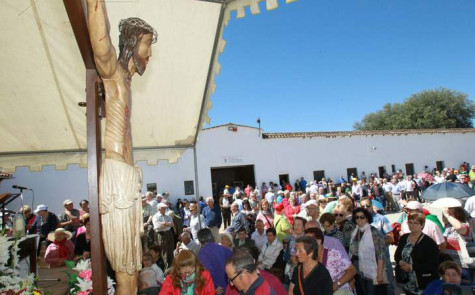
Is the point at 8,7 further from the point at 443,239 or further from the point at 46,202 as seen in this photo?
the point at 46,202

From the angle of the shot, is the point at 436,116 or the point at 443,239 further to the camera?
the point at 436,116

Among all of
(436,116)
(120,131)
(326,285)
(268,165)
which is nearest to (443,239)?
(326,285)

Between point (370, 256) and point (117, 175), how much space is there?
359 centimetres

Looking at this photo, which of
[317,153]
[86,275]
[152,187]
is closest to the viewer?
[86,275]

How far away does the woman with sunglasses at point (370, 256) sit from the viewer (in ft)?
13.3

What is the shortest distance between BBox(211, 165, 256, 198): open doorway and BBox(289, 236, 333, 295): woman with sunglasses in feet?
65.7

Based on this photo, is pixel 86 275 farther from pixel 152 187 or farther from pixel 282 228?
pixel 152 187

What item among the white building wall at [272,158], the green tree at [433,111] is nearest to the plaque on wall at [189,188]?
the white building wall at [272,158]

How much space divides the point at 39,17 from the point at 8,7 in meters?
0.19

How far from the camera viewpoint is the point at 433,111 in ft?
146

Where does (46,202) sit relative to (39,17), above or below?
below

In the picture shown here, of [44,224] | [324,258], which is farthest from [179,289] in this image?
[44,224]

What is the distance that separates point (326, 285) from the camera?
2953 millimetres

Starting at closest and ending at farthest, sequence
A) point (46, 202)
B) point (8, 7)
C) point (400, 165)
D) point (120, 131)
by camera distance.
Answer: point (120, 131), point (8, 7), point (46, 202), point (400, 165)
